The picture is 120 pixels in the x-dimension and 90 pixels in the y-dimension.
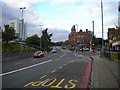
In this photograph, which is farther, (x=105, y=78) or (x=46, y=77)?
(x=46, y=77)

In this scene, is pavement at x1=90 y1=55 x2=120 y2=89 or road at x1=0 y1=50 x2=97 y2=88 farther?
road at x1=0 y1=50 x2=97 y2=88

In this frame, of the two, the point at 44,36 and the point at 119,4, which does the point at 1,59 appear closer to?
the point at 119,4

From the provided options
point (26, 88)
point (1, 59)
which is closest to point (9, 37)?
point (1, 59)

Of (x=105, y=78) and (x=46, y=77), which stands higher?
(x=105, y=78)

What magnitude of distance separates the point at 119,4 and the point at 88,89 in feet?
42.8

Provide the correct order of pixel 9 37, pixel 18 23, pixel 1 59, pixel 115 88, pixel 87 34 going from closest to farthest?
pixel 115 88, pixel 1 59, pixel 9 37, pixel 18 23, pixel 87 34

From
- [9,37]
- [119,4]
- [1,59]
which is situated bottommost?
[1,59]

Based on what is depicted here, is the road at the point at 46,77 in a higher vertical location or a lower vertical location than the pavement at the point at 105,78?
lower

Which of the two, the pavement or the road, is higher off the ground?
the pavement

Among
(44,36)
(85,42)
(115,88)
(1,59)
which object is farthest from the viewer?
(85,42)

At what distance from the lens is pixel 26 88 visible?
325 inches

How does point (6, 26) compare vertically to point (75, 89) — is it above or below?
above

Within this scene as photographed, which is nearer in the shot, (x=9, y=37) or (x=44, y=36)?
(x=9, y=37)

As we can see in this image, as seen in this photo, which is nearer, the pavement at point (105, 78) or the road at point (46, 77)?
the pavement at point (105, 78)
